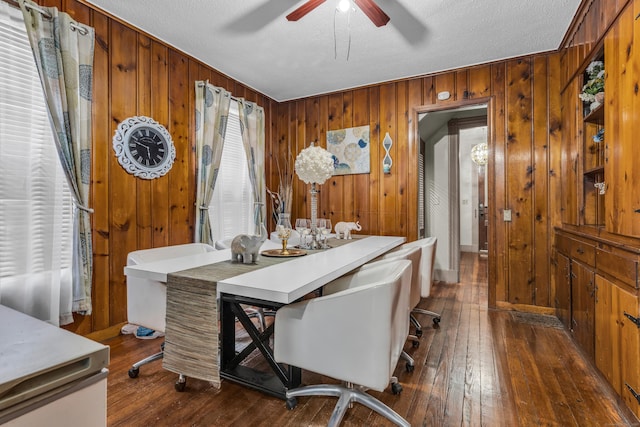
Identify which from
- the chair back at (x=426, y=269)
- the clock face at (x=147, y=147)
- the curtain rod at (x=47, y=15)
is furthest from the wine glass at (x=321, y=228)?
the curtain rod at (x=47, y=15)

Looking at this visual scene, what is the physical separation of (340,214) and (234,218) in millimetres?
1355

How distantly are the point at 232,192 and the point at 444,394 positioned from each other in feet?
9.50

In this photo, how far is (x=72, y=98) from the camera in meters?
2.22

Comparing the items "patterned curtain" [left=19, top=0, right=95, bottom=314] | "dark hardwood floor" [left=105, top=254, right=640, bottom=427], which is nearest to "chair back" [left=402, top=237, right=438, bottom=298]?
"dark hardwood floor" [left=105, top=254, right=640, bottom=427]

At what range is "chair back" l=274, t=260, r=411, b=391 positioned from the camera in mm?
1245

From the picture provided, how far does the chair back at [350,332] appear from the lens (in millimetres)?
1245

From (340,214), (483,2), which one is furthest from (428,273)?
(483,2)

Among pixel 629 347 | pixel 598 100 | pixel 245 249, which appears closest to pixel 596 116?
pixel 598 100

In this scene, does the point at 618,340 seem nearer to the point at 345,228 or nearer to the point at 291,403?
the point at 291,403

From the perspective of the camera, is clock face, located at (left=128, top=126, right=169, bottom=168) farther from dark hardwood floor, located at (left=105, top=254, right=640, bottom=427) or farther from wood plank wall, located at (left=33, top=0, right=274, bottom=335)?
dark hardwood floor, located at (left=105, top=254, right=640, bottom=427)

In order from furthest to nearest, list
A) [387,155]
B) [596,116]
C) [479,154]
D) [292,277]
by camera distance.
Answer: [479,154] → [387,155] → [596,116] → [292,277]

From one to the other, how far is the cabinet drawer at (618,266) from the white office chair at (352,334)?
3.51ft

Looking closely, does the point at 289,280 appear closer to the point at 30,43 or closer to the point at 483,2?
the point at 30,43

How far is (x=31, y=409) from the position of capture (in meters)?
0.60
